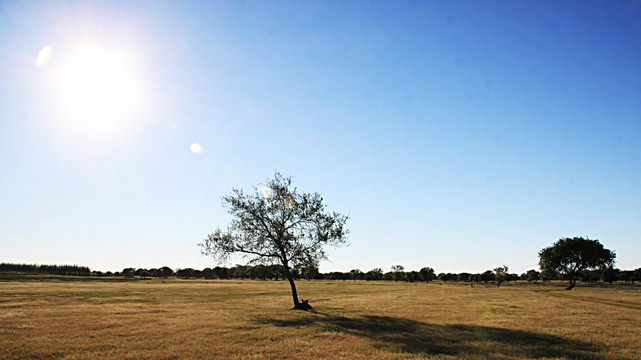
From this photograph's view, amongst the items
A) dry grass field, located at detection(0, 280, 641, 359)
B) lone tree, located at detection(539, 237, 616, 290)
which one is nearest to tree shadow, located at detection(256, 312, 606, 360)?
dry grass field, located at detection(0, 280, 641, 359)

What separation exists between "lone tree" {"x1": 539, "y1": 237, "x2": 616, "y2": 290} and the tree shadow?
101m

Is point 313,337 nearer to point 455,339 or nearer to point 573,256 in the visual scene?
point 455,339

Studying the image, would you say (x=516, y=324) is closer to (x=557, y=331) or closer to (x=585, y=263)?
(x=557, y=331)

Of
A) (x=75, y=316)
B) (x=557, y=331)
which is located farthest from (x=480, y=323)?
(x=75, y=316)

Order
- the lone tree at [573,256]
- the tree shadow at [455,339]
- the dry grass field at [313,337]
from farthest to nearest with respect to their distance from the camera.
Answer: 1. the lone tree at [573,256]
2. the tree shadow at [455,339]
3. the dry grass field at [313,337]

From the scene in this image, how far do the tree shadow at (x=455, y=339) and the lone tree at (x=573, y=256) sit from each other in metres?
101

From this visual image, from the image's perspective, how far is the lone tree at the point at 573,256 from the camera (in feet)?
344

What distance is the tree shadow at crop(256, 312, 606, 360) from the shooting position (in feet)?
56.8

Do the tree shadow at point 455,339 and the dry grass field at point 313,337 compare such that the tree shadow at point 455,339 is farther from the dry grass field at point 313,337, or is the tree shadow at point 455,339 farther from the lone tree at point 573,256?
the lone tree at point 573,256

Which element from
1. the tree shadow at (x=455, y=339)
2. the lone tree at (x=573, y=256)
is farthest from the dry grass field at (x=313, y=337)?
the lone tree at (x=573, y=256)

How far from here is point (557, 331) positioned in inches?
936

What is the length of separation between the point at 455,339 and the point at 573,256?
358 feet

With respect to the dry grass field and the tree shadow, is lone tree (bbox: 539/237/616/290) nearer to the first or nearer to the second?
the dry grass field

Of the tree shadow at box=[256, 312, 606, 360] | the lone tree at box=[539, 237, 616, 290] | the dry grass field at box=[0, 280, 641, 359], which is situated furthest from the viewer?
the lone tree at box=[539, 237, 616, 290]
